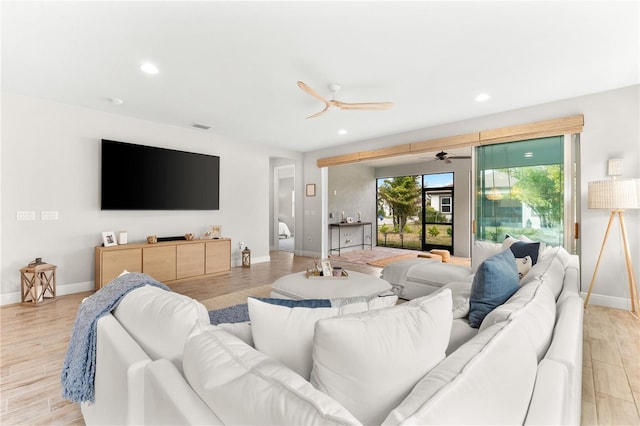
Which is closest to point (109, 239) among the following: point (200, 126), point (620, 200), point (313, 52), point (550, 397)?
point (200, 126)

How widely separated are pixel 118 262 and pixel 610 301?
626 centimetres

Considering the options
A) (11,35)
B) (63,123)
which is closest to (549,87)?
(11,35)

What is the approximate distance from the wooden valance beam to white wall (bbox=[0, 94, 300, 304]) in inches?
143

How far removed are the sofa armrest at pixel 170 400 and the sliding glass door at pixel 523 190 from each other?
187 inches

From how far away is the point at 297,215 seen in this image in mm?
7484

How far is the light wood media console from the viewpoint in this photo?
402 cm

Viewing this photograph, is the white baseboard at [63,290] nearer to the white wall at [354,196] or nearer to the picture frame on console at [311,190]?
the picture frame on console at [311,190]

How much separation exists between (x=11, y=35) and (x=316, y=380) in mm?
3479

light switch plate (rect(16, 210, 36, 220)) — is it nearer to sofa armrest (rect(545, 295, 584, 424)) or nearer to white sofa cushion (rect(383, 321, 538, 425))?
white sofa cushion (rect(383, 321, 538, 425))

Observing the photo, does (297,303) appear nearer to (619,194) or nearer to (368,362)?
(368,362)

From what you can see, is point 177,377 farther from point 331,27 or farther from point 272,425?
point 331,27

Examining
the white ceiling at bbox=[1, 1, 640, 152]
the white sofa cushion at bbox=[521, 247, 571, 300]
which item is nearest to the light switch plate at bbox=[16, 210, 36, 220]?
the white ceiling at bbox=[1, 1, 640, 152]

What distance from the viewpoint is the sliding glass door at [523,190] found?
4.00 m

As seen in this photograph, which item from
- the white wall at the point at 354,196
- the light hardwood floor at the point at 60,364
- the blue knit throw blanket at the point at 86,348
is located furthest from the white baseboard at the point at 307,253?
the blue knit throw blanket at the point at 86,348
